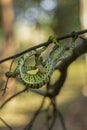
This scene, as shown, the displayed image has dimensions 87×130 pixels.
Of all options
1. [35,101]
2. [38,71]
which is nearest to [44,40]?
[35,101]

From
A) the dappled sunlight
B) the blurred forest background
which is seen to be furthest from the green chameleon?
the dappled sunlight

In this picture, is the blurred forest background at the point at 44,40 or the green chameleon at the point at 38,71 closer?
the green chameleon at the point at 38,71

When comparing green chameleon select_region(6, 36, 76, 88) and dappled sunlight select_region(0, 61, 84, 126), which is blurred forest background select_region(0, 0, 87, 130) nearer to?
dappled sunlight select_region(0, 61, 84, 126)

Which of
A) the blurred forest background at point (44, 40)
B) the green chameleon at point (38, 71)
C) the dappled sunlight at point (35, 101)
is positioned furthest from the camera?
the dappled sunlight at point (35, 101)

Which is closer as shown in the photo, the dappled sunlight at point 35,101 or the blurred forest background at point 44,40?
the blurred forest background at point 44,40

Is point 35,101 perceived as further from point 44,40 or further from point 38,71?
point 38,71

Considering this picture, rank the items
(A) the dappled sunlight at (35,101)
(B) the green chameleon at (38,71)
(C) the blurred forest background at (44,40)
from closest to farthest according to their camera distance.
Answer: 1. (B) the green chameleon at (38,71)
2. (C) the blurred forest background at (44,40)
3. (A) the dappled sunlight at (35,101)

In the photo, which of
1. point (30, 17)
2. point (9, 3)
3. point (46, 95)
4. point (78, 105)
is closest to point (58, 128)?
point (78, 105)

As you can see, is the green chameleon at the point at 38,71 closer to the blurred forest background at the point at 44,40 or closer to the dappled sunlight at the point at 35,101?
the blurred forest background at the point at 44,40

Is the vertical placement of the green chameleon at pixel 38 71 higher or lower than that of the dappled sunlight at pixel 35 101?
higher

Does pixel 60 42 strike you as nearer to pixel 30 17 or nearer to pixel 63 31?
pixel 63 31

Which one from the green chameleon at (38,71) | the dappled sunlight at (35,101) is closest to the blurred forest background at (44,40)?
the dappled sunlight at (35,101)
